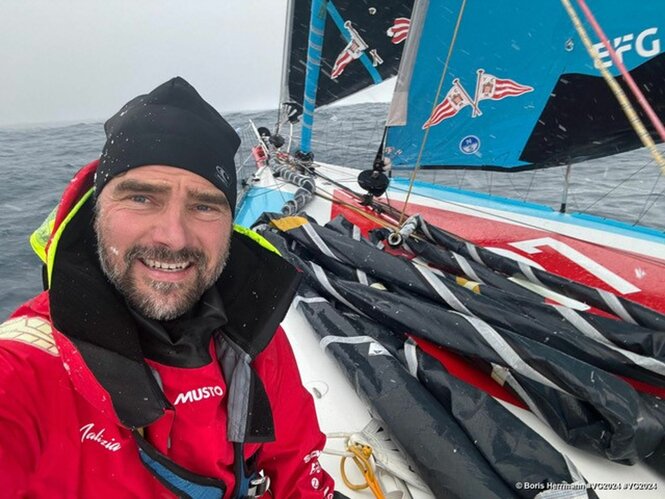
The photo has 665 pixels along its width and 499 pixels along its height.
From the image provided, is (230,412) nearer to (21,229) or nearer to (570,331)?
(570,331)

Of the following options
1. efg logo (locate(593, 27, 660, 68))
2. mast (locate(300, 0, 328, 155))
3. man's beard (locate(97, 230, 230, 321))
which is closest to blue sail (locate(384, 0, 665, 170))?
efg logo (locate(593, 27, 660, 68))

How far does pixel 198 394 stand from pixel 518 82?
2586 mm

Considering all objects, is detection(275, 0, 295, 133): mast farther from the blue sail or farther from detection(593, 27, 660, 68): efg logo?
detection(593, 27, 660, 68): efg logo

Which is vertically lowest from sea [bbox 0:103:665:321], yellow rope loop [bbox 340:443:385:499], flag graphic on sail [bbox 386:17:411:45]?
sea [bbox 0:103:665:321]

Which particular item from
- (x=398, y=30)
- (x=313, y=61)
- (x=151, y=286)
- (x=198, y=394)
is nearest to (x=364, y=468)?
(x=198, y=394)

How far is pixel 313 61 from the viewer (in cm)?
409

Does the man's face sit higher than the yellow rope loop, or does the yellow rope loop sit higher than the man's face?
the man's face

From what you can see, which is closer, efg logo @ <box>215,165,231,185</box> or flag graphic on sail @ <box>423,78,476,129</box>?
efg logo @ <box>215,165,231,185</box>

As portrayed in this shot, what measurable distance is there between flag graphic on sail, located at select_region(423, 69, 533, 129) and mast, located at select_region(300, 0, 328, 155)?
1558 millimetres

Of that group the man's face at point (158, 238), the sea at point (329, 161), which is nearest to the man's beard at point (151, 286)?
the man's face at point (158, 238)

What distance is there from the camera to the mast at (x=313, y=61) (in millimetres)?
3773

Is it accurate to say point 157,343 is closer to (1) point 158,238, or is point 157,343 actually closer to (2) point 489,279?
(1) point 158,238

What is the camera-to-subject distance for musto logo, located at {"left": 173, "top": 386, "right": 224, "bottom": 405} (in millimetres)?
832

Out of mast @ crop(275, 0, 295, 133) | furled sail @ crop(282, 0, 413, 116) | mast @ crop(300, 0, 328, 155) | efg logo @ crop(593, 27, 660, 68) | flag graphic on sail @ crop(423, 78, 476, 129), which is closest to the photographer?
efg logo @ crop(593, 27, 660, 68)
